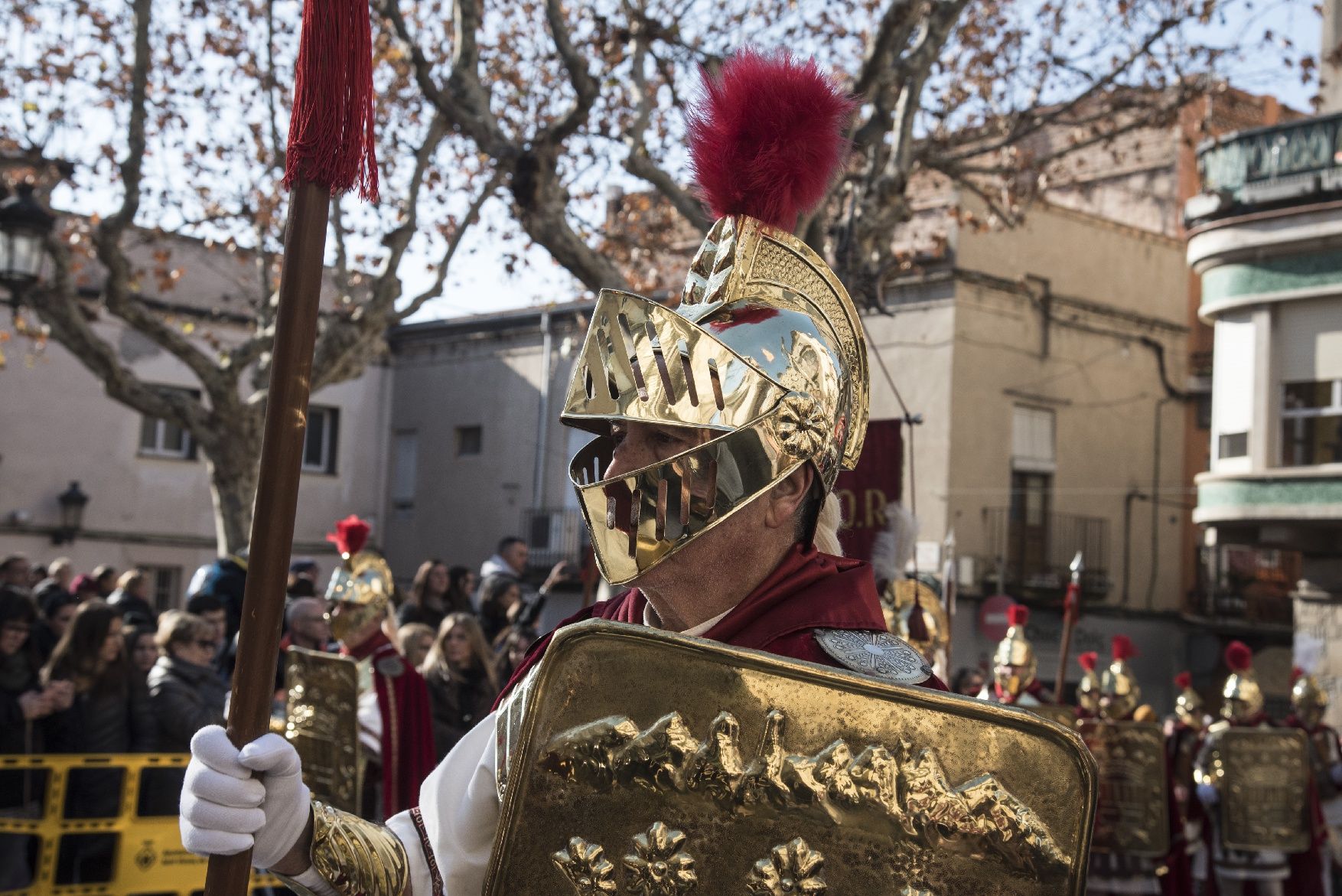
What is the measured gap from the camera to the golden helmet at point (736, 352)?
2281 mm

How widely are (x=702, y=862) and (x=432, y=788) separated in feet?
2.67

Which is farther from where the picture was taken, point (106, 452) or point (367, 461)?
point (367, 461)

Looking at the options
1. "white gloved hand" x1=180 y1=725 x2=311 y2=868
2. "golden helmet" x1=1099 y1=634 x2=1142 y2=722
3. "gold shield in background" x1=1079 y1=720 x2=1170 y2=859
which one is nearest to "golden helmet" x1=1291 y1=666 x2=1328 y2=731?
"golden helmet" x1=1099 y1=634 x2=1142 y2=722

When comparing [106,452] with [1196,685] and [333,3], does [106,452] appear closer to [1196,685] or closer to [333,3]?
[1196,685]

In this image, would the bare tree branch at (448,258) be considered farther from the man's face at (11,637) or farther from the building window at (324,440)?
the building window at (324,440)

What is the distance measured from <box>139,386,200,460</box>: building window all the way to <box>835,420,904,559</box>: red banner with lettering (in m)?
16.5

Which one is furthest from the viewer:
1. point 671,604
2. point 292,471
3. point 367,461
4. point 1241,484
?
point 367,461

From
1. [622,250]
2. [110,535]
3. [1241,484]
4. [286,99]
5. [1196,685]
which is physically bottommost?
[1196,685]

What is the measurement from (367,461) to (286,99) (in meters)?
14.4

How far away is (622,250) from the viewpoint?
14961 millimetres

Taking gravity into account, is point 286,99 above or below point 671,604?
above

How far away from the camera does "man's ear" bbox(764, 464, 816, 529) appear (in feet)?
7.82

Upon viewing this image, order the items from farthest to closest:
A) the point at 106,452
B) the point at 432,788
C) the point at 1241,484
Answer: the point at 106,452 → the point at 1241,484 → the point at 432,788

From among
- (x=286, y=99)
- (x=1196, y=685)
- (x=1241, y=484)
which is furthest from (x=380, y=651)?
(x=1196, y=685)
